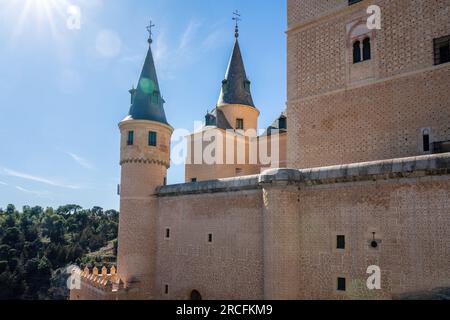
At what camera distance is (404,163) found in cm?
1002

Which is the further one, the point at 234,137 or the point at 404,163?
the point at 234,137

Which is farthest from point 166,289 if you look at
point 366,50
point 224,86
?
point 224,86

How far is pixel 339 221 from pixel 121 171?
10132 millimetres

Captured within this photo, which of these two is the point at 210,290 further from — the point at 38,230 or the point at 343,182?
the point at 38,230

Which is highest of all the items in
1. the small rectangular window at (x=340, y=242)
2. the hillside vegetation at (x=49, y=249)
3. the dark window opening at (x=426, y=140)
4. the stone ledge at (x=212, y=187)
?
the dark window opening at (x=426, y=140)

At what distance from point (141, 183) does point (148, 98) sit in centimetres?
393

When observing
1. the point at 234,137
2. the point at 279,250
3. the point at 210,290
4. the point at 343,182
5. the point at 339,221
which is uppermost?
the point at 234,137

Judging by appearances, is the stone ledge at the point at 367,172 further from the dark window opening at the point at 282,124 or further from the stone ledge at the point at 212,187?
the dark window opening at the point at 282,124

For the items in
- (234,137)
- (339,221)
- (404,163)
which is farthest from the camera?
(234,137)

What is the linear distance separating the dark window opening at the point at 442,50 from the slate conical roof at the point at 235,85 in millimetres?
13683

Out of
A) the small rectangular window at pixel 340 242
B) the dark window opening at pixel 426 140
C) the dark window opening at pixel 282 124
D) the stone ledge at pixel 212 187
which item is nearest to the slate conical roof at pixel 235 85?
the dark window opening at pixel 282 124

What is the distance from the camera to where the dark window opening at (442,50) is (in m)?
12.0

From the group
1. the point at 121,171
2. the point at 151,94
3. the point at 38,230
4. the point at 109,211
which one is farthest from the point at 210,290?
the point at 109,211

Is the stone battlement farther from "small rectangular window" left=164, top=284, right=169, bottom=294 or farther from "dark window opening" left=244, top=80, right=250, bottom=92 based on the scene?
"dark window opening" left=244, top=80, right=250, bottom=92
